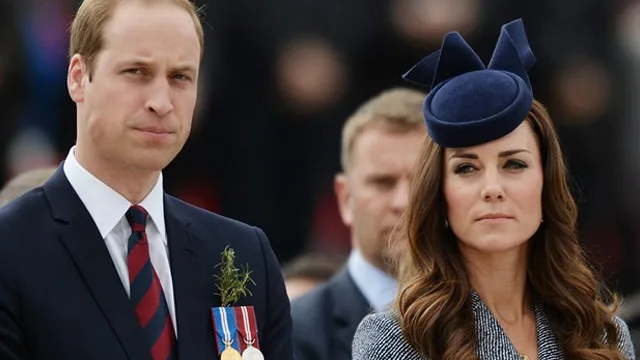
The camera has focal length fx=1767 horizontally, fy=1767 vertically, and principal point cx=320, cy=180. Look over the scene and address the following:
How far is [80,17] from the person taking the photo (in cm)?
504

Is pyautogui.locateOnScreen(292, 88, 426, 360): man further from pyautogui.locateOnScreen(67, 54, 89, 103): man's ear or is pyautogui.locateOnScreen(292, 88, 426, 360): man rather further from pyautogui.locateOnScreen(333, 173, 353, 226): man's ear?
pyautogui.locateOnScreen(67, 54, 89, 103): man's ear

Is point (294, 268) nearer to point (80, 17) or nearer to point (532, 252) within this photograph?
point (532, 252)

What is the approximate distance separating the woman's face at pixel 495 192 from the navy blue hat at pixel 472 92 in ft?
0.17

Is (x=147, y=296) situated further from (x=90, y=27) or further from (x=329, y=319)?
(x=329, y=319)

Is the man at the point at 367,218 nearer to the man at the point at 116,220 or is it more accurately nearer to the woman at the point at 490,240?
the woman at the point at 490,240

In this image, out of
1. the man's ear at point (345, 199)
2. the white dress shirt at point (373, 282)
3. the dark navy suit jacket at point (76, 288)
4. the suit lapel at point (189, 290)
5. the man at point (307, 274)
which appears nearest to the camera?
the dark navy suit jacket at point (76, 288)

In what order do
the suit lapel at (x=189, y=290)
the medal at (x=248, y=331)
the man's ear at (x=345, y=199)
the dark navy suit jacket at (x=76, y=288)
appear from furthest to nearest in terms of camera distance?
the man's ear at (x=345, y=199) → the medal at (x=248, y=331) → the suit lapel at (x=189, y=290) → the dark navy suit jacket at (x=76, y=288)

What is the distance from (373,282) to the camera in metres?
7.07

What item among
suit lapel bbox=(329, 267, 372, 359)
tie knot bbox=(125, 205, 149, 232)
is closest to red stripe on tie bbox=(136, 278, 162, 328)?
tie knot bbox=(125, 205, 149, 232)

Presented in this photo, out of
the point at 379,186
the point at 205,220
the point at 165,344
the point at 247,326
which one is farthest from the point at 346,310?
the point at 165,344

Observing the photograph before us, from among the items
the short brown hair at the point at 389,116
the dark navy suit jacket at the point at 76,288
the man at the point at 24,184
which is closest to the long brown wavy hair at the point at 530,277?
the dark navy suit jacket at the point at 76,288

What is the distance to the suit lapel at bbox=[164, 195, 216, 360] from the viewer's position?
16.3 feet

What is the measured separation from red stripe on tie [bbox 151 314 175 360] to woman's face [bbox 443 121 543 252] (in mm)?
1088

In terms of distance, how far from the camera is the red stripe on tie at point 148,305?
4.90m
